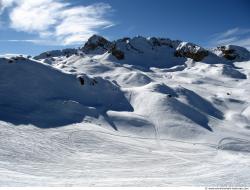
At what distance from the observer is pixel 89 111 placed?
143 feet

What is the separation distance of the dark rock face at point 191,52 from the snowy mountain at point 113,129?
40.2 meters

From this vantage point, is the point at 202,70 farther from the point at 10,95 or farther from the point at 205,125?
the point at 10,95

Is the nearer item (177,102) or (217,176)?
(217,176)

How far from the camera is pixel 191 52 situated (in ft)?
375

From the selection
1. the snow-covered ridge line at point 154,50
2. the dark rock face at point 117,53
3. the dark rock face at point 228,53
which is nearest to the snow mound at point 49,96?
the dark rock face at point 117,53

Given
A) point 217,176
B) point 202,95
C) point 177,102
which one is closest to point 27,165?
point 217,176

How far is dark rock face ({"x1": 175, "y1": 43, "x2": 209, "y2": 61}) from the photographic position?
112688mm

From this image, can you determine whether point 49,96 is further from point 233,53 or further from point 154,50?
point 233,53

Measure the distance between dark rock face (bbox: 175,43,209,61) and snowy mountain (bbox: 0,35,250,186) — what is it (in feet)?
132

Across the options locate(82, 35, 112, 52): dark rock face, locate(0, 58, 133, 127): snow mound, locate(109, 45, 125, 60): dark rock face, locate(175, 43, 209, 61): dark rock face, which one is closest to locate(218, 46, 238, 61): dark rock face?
→ locate(175, 43, 209, 61): dark rock face

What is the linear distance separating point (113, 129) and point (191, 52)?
262 ft

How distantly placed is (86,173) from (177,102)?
28.3 meters

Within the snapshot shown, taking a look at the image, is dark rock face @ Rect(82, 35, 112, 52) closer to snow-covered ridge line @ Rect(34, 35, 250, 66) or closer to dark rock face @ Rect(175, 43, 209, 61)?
snow-covered ridge line @ Rect(34, 35, 250, 66)

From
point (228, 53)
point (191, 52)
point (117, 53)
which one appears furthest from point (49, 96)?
point (228, 53)
